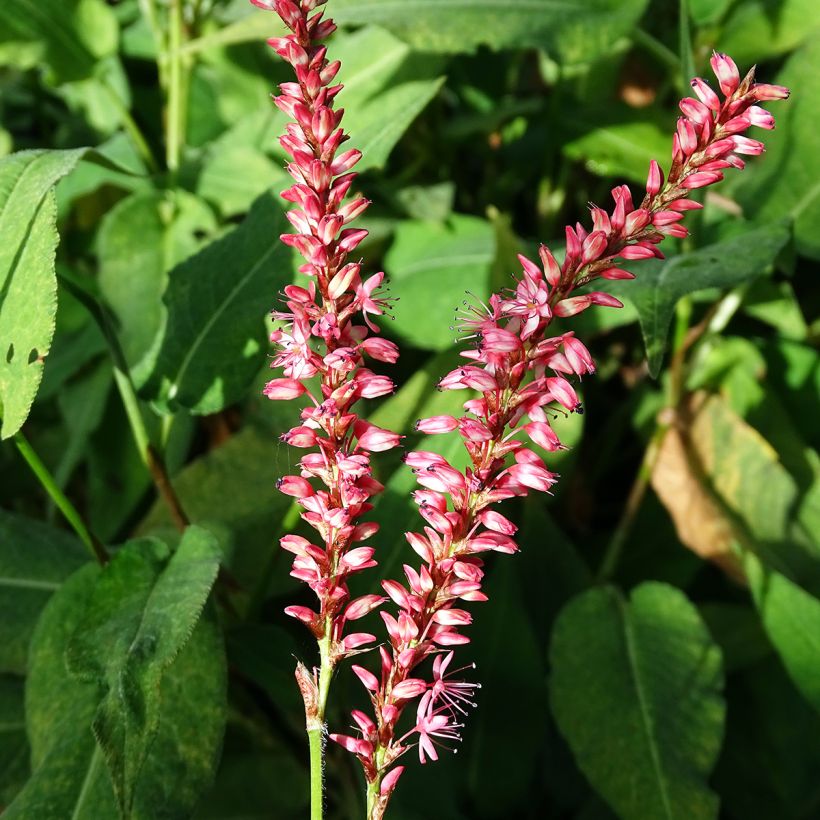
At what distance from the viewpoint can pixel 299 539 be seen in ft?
2.05

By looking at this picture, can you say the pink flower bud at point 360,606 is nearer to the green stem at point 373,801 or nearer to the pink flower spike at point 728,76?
the green stem at point 373,801

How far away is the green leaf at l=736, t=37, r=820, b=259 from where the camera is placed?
1328 millimetres

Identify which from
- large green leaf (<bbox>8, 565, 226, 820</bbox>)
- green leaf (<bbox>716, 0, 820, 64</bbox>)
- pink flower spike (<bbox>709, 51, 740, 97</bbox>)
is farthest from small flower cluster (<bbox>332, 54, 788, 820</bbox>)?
green leaf (<bbox>716, 0, 820, 64</bbox>)

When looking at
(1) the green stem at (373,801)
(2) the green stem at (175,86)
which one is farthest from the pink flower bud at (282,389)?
(2) the green stem at (175,86)

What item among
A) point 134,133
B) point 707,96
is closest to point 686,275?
point 707,96

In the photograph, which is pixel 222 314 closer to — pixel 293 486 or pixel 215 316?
pixel 215 316

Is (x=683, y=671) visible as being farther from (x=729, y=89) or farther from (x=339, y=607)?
(x=729, y=89)

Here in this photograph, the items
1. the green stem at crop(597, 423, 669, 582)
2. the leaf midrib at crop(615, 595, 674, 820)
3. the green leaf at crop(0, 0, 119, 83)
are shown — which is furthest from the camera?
the green leaf at crop(0, 0, 119, 83)

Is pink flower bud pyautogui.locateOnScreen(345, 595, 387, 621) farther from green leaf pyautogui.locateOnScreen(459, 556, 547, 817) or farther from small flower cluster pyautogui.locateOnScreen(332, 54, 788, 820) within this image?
green leaf pyautogui.locateOnScreen(459, 556, 547, 817)

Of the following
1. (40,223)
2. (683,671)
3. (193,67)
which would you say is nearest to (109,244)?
(193,67)

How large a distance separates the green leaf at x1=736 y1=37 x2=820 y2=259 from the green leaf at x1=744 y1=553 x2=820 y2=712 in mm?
522

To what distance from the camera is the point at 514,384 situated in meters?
0.58

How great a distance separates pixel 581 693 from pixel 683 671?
13 centimetres

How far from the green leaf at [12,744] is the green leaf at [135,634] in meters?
0.34
